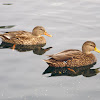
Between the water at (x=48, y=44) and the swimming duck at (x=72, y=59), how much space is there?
0.29m

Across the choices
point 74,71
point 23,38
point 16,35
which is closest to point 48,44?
point 23,38

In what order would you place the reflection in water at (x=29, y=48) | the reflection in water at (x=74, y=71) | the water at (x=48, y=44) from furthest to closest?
1. the reflection in water at (x=29, y=48)
2. the reflection in water at (x=74, y=71)
3. the water at (x=48, y=44)

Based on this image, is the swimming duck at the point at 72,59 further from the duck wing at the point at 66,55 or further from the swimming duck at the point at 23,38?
the swimming duck at the point at 23,38

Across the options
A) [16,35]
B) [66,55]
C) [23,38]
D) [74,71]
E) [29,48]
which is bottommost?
[74,71]

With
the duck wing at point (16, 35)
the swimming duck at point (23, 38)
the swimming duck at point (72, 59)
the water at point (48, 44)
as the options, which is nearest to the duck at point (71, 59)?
the swimming duck at point (72, 59)

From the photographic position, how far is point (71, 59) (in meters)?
11.2

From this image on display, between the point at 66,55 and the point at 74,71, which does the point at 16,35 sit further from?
the point at 74,71

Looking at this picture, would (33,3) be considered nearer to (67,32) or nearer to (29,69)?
(67,32)

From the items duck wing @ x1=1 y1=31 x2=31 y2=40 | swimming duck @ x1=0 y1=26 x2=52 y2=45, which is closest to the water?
swimming duck @ x1=0 y1=26 x2=52 y2=45

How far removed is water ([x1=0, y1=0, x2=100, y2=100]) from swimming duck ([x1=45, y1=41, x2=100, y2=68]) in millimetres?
295

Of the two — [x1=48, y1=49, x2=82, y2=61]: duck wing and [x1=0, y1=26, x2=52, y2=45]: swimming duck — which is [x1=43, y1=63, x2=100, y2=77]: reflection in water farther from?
[x1=0, y1=26, x2=52, y2=45]: swimming duck

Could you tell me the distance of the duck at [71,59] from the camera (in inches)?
434

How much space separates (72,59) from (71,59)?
35 millimetres

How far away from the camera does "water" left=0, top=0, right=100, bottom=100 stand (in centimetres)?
916
